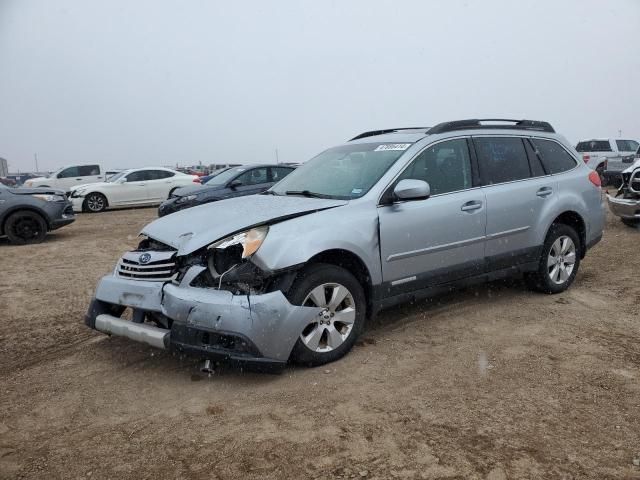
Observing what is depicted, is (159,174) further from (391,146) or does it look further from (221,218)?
(221,218)

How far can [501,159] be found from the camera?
5.05 metres

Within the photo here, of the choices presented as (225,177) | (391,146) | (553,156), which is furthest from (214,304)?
(225,177)

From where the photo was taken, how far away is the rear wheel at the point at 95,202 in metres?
17.2

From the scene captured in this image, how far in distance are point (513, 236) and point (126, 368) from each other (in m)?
3.44

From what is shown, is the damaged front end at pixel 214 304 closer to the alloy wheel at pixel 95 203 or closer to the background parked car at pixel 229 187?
the background parked car at pixel 229 187

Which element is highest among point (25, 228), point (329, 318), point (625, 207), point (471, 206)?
point (471, 206)

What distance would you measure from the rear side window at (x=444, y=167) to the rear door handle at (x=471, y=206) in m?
0.15

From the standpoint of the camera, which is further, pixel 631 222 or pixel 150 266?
pixel 631 222

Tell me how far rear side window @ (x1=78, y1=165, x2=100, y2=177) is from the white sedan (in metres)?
4.67

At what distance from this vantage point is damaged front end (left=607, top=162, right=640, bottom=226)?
9.21m

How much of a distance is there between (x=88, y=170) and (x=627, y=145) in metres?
20.7

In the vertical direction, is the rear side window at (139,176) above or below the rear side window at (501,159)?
above

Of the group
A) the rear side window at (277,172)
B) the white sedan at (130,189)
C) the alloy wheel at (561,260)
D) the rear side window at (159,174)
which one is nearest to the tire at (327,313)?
the alloy wheel at (561,260)

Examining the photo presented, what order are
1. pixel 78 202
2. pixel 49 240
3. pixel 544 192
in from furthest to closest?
pixel 78 202
pixel 49 240
pixel 544 192
